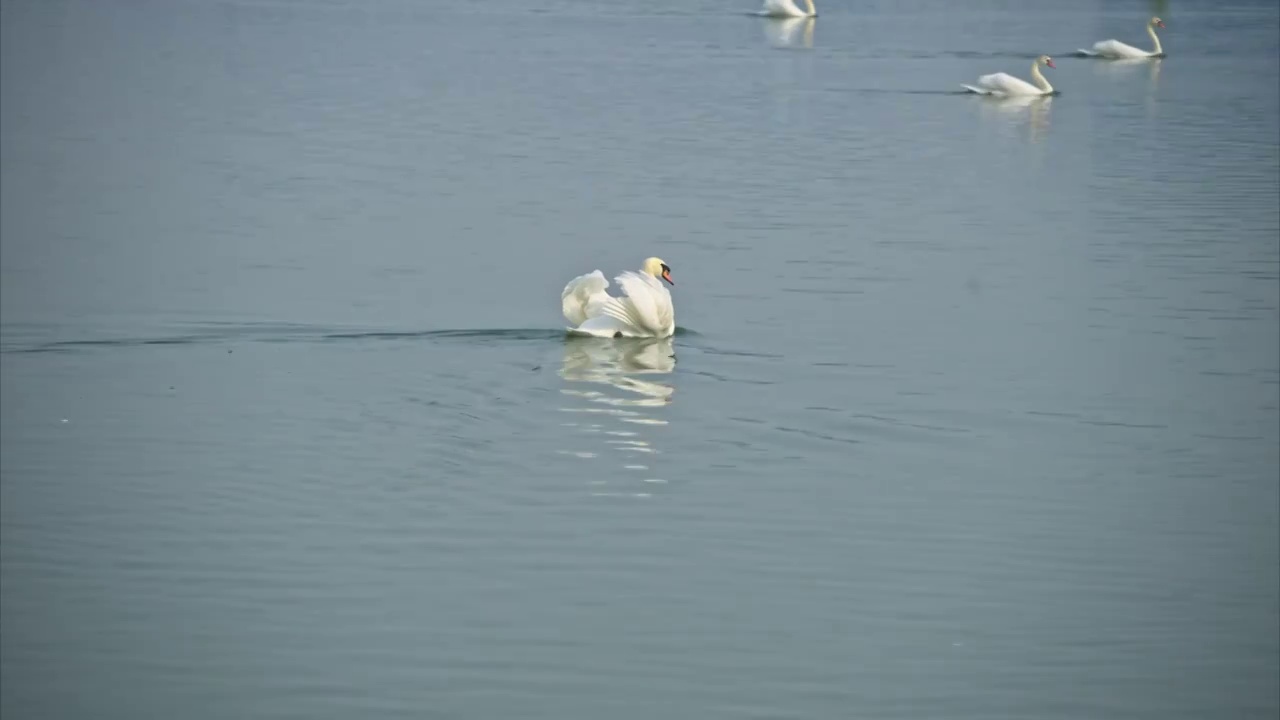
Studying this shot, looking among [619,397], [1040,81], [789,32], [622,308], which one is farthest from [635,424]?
[789,32]

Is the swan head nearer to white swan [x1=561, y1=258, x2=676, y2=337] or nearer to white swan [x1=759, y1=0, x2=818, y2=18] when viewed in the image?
white swan [x1=561, y1=258, x2=676, y2=337]

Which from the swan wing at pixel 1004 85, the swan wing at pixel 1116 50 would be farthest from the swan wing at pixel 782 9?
the swan wing at pixel 1004 85

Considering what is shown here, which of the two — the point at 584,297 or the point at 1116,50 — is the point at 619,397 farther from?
the point at 1116,50

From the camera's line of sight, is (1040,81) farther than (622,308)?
Yes

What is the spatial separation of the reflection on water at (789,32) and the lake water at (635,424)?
16.1m

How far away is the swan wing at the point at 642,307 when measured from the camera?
14969 mm

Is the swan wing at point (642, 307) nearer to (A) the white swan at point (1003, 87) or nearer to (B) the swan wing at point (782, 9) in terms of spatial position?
(A) the white swan at point (1003, 87)

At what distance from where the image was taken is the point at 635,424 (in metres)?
12.8

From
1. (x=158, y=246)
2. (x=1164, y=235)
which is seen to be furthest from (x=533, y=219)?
(x=1164, y=235)

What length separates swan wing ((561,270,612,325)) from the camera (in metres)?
14.9

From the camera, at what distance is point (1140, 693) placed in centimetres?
857

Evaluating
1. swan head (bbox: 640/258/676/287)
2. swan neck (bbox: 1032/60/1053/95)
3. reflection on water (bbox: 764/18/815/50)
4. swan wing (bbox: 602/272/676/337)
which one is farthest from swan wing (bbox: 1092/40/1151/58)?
swan wing (bbox: 602/272/676/337)

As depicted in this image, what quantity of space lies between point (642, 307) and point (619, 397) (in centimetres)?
152

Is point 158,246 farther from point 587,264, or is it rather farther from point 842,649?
point 842,649
